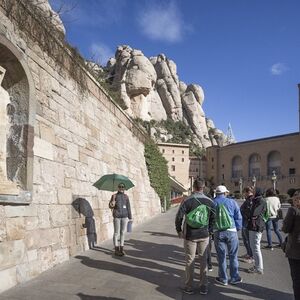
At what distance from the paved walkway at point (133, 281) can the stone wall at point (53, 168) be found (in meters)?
0.41

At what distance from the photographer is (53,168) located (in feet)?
28.7

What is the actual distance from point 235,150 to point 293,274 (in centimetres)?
10729

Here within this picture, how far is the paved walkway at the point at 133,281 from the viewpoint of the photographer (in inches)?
243

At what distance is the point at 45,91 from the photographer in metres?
8.80

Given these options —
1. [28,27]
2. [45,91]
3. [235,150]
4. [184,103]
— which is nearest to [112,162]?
[45,91]

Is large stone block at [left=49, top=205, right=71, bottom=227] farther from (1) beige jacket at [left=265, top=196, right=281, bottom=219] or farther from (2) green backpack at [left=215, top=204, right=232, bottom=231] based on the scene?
(1) beige jacket at [left=265, top=196, right=281, bottom=219]

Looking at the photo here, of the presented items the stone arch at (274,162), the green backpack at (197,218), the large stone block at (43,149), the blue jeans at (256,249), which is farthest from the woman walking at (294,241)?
the stone arch at (274,162)

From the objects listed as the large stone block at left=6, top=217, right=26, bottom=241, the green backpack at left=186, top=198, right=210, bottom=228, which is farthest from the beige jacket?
the large stone block at left=6, top=217, right=26, bottom=241

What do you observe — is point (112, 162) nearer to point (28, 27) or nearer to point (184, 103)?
point (28, 27)

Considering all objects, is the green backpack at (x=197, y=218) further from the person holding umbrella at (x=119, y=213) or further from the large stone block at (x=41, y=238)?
the person holding umbrella at (x=119, y=213)

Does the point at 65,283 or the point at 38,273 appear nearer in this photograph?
the point at 65,283

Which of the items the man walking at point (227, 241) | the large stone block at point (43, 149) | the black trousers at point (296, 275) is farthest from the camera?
the large stone block at point (43, 149)

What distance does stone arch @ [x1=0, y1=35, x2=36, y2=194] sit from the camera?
7352 mm

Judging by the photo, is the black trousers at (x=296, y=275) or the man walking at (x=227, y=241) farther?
the man walking at (x=227, y=241)
